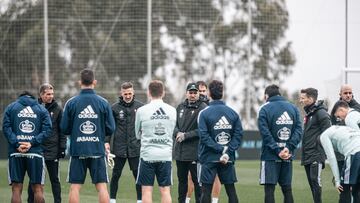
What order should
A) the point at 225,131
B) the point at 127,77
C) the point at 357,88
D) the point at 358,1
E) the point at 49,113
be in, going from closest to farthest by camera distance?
the point at 225,131 → the point at 49,113 → the point at 357,88 → the point at 127,77 → the point at 358,1

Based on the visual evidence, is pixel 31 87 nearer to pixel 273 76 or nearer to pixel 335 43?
pixel 273 76

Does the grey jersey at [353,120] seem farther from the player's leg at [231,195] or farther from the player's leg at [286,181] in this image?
the player's leg at [231,195]

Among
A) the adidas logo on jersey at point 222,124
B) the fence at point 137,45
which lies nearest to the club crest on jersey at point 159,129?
the adidas logo on jersey at point 222,124

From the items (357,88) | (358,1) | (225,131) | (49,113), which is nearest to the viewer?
(225,131)

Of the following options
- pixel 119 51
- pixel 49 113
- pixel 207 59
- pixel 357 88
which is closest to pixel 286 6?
pixel 207 59

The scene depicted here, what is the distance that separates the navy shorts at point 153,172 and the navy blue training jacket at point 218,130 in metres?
0.54

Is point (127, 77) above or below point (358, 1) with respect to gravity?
below

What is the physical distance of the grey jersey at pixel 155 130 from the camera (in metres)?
12.1

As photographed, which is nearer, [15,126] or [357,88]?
[15,126]

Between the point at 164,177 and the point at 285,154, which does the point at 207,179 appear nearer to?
the point at 164,177

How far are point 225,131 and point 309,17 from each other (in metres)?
21.0

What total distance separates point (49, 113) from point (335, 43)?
20295 millimetres

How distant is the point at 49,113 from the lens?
1374 centimetres

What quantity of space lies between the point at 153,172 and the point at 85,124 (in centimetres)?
117
